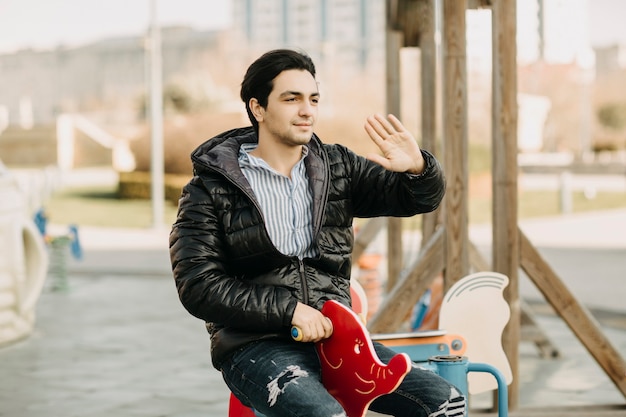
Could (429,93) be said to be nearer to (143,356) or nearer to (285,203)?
(143,356)

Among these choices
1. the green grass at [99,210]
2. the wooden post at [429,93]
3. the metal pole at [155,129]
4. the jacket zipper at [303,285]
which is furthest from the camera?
the green grass at [99,210]

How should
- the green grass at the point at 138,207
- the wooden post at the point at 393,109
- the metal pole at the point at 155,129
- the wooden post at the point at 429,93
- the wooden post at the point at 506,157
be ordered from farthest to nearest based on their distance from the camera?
1. the green grass at the point at 138,207
2. the metal pole at the point at 155,129
3. the wooden post at the point at 393,109
4. the wooden post at the point at 429,93
5. the wooden post at the point at 506,157

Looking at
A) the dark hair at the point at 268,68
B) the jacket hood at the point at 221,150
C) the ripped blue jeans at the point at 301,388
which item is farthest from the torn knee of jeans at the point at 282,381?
the dark hair at the point at 268,68

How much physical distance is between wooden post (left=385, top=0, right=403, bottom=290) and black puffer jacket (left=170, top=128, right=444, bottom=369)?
5.13m

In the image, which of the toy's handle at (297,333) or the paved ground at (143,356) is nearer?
the toy's handle at (297,333)

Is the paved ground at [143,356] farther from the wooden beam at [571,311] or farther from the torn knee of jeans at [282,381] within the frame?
the torn knee of jeans at [282,381]

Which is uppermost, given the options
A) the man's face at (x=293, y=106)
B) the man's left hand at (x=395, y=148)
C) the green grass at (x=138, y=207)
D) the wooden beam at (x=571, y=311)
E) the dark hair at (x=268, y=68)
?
the dark hair at (x=268, y=68)

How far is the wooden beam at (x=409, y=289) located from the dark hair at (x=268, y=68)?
2366 mm

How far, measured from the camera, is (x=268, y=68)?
3.25 meters

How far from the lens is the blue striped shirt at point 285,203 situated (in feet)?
10.6

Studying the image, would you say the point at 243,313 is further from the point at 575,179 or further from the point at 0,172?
the point at 575,179

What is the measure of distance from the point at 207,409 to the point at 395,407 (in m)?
3.17

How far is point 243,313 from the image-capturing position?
10.0 ft

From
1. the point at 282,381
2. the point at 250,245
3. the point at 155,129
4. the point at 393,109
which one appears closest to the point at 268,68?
the point at 250,245
